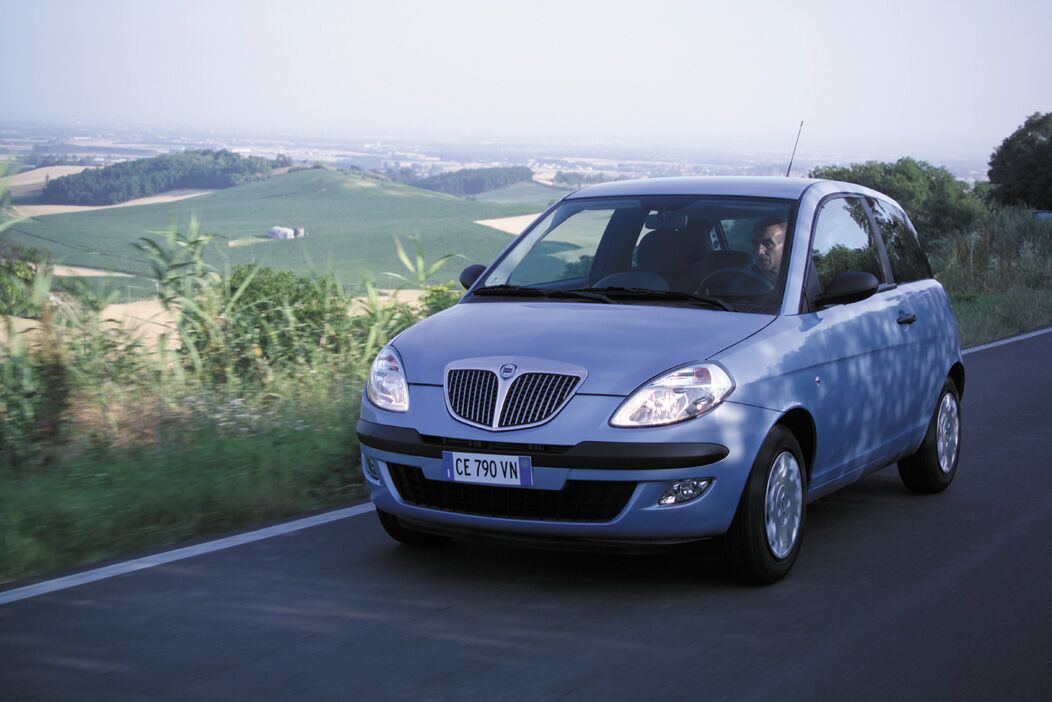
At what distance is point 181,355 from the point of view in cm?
963

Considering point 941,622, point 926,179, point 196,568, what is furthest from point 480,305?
point 926,179

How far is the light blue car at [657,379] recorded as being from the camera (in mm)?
4848

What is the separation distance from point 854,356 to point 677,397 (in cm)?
149

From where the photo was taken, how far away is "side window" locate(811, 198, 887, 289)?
615 centimetres

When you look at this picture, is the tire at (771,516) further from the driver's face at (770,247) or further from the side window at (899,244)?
the side window at (899,244)

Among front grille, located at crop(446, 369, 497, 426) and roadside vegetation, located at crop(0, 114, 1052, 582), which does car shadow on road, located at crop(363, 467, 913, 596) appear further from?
roadside vegetation, located at crop(0, 114, 1052, 582)

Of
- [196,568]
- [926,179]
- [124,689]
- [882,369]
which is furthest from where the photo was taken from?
[926,179]

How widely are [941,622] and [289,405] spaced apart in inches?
213

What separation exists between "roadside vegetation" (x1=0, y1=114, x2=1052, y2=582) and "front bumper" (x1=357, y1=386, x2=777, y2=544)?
1809 mm

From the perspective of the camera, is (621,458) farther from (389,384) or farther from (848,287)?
(848,287)

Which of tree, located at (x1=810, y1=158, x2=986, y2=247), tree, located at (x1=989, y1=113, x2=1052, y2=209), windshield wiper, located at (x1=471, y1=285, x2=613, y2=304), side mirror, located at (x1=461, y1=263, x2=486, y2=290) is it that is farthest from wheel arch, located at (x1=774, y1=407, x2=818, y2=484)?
tree, located at (x1=989, y1=113, x2=1052, y2=209)

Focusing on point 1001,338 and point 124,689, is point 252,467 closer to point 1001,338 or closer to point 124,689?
point 124,689

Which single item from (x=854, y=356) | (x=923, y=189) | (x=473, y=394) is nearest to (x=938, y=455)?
(x=854, y=356)

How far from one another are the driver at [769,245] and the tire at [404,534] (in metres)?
1.94
